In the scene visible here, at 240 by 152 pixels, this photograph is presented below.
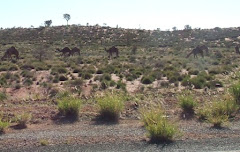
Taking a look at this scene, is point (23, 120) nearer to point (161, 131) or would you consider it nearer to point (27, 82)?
point (161, 131)

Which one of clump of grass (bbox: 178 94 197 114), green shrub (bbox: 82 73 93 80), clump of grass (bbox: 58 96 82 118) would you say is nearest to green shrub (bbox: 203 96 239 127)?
clump of grass (bbox: 178 94 197 114)

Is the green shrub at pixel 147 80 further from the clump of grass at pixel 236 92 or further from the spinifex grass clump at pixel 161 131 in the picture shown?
the spinifex grass clump at pixel 161 131

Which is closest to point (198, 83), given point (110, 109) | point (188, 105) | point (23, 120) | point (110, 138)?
point (188, 105)

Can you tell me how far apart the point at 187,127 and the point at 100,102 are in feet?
11.3

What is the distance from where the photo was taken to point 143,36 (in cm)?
8906

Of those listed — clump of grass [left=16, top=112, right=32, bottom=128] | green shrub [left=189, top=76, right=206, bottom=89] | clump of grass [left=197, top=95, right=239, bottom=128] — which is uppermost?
clump of grass [left=197, top=95, right=239, bottom=128]

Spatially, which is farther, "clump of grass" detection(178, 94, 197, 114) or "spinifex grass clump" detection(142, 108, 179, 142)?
"clump of grass" detection(178, 94, 197, 114)

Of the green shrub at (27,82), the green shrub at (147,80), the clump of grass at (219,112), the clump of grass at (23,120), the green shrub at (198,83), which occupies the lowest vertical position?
the green shrub at (27,82)

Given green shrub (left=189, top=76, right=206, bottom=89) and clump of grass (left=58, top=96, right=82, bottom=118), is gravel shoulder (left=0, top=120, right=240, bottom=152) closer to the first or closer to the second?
clump of grass (left=58, top=96, right=82, bottom=118)

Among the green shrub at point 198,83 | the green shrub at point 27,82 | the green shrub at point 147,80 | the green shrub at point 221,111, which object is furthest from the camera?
the green shrub at point 147,80

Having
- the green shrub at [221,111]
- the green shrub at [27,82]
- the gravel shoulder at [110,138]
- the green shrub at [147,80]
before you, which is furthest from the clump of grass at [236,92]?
the green shrub at [27,82]

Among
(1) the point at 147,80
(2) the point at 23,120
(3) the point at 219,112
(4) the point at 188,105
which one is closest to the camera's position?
(2) the point at 23,120

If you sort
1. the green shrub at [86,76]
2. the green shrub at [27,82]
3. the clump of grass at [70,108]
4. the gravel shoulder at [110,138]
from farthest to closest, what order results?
1. the green shrub at [86,76]
2. the green shrub at [27,82]
3. the clump of grass at [70,108]
4. the gravel shoulder at [110,138]

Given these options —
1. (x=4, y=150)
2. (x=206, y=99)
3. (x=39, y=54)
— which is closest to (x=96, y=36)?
(x=39, y=54)
